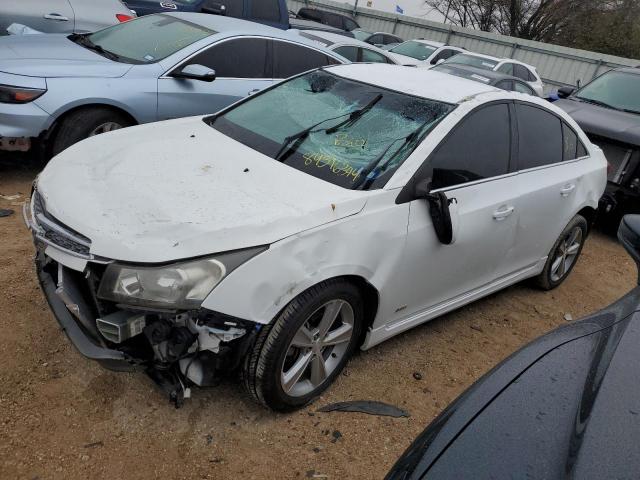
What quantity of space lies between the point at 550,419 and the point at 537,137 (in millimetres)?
2593

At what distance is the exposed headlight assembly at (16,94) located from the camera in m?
4.42

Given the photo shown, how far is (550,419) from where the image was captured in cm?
164

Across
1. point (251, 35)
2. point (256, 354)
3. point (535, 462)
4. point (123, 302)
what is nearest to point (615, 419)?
point (535, 462)

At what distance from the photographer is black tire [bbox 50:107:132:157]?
4688mm

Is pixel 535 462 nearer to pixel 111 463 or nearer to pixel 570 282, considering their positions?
pixel 111 463

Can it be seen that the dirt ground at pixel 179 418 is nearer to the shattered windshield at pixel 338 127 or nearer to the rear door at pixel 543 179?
the rear door at pixel 543 179

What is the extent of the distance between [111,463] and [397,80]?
2.68m

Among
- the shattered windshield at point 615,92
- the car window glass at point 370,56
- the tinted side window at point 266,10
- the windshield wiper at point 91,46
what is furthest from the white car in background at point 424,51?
the windshield wiper at point 91,46

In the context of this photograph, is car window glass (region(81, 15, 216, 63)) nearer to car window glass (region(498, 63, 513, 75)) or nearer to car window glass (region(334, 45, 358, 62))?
car window glass (region(334, 45, 358, 62))

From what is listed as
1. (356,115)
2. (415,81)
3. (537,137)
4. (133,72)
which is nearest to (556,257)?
(537,137)

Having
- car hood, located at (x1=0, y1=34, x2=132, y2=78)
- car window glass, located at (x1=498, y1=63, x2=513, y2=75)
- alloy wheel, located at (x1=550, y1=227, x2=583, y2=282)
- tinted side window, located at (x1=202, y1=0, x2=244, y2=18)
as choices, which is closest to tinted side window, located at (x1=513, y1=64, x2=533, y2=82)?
car window glass, located at (x1=498, y1=63, x2=513, y2=75)

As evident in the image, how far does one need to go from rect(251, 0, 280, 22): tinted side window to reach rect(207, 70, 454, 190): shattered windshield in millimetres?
5960

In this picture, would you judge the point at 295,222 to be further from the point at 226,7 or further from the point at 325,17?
the point at 325,17

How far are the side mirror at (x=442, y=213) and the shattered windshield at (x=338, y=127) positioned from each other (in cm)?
20
